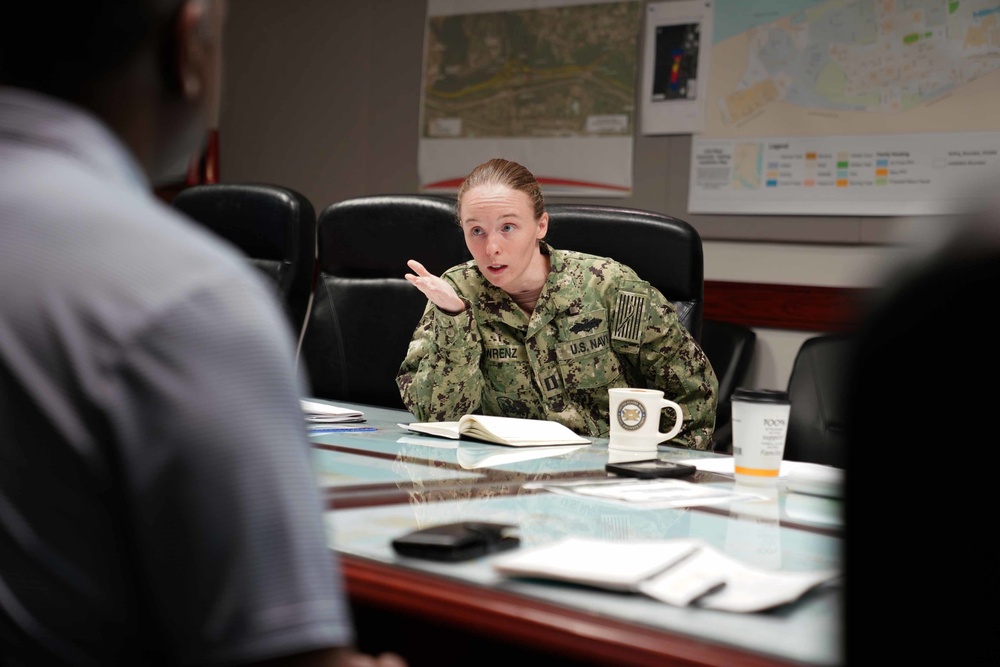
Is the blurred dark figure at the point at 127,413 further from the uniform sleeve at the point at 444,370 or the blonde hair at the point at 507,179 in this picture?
the blonde hair at the point at 507,179

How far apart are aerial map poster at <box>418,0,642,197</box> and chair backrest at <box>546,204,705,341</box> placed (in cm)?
120

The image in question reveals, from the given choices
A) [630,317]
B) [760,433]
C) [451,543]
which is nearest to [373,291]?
[630,317]

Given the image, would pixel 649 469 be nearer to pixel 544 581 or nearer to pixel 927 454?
pixel 544 581

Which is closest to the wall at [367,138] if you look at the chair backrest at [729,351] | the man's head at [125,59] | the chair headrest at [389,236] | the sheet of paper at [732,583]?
the chair backrest at [729,351]

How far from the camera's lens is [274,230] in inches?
120

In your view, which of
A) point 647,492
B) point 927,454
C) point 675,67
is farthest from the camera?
point 675,67

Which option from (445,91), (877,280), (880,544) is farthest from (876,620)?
(445,91)

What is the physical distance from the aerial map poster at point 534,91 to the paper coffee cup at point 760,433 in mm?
2258

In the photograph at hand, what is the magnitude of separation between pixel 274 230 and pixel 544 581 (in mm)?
2226

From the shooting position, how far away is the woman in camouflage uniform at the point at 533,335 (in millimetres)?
2453

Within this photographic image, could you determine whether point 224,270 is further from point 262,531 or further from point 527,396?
point 527,396

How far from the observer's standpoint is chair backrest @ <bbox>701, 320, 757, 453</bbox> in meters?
3.35

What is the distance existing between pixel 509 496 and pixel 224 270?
91 cm

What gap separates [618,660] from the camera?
0.87m
